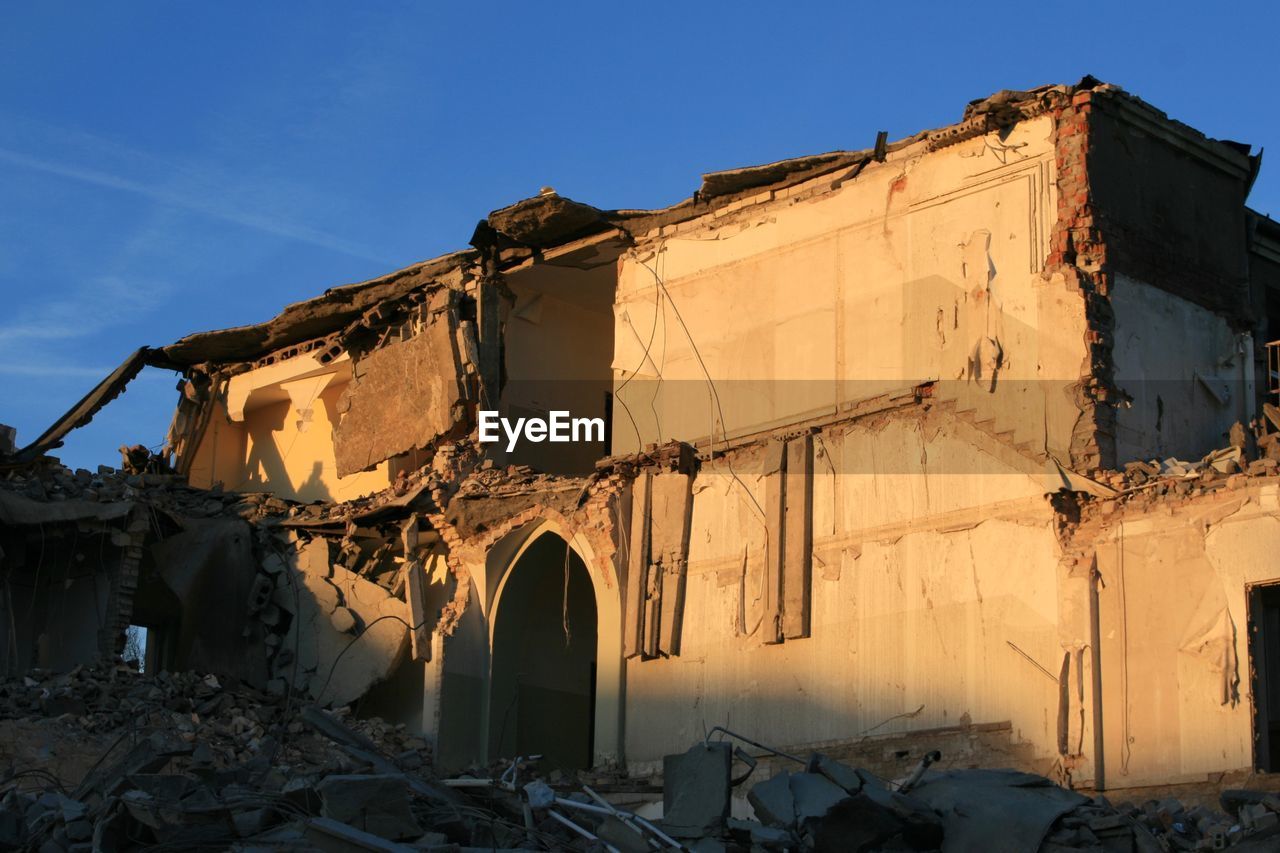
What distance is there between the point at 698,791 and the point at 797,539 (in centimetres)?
632

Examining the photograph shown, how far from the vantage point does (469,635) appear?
2150cm

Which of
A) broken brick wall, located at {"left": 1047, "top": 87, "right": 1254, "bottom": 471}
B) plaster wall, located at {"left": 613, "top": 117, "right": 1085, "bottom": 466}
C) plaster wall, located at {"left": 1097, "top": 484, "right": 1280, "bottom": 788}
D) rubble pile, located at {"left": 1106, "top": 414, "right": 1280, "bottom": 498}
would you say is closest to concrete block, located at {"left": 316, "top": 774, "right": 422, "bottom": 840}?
plaster wall, located at {"left": 1097, "top": 484, "right": 1280, "bottom": 788}

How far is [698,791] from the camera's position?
12.2m

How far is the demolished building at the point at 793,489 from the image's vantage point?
15.7 m

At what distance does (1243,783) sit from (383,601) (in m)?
10.8

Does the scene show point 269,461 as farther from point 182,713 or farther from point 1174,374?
point 1174,374

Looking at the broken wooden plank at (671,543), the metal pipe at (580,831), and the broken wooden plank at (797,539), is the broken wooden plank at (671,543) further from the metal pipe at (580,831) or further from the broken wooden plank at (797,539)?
the metal pipe at (580,831)

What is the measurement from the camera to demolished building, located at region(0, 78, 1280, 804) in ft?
51.5

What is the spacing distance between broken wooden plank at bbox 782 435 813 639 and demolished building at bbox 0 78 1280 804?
3 cm

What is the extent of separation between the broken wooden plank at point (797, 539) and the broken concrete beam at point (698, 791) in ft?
18.0

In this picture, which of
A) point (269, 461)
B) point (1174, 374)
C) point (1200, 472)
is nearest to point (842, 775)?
point (1200, 472)

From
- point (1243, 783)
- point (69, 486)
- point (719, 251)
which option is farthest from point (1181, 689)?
point (69, 486)

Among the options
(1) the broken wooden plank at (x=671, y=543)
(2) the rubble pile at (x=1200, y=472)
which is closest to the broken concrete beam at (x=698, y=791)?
(2) the rubble pile at (x=1200, y=472)

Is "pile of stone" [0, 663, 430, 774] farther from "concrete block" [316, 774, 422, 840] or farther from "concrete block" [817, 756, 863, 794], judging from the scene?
"concrete block" [316, 774, 422, 840]
